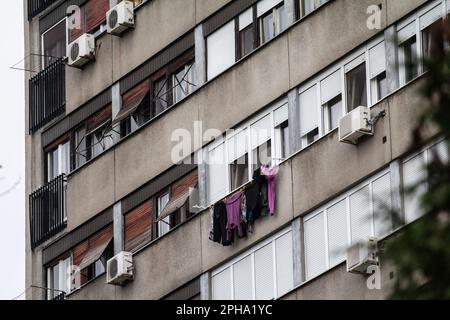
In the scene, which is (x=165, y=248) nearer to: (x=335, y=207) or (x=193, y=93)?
(x=193, y=93)

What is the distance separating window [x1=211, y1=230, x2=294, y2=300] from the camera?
28.2 meters

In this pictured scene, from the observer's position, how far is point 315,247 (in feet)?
90.5

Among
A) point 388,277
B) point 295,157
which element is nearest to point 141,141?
point 295,157

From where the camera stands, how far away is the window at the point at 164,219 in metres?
32.5

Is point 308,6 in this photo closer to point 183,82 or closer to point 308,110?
point 308,110

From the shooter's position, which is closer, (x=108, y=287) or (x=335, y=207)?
(x=335, y=207)

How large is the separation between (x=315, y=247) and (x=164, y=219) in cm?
574

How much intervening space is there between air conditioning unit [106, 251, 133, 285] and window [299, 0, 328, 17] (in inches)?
256

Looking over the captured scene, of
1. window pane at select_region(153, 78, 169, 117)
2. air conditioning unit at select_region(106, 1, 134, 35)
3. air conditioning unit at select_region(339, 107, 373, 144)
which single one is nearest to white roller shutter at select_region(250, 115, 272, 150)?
air conditioning unit at select_region(339, 107, 373, 144)

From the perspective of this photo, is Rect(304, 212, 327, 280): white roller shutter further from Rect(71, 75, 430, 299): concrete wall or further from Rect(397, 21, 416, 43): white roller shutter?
Rect(397, 21, 416, 43): white roller shutter

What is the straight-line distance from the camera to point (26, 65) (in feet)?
128

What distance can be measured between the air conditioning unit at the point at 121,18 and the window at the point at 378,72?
8.42 meters
